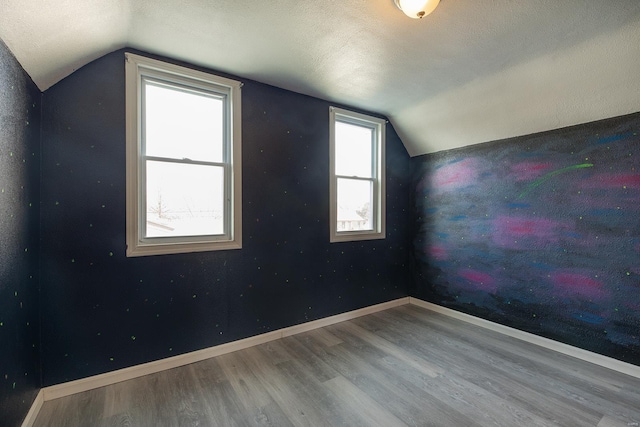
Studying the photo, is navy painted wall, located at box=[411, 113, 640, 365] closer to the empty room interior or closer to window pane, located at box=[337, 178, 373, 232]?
the empty room interior

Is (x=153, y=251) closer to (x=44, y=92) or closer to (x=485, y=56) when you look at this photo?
(x=44, y=92)

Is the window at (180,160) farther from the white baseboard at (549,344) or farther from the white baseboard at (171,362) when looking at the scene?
the white baseboard at (549,344)

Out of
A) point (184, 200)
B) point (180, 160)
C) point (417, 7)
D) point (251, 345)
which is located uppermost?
point (417, 7)

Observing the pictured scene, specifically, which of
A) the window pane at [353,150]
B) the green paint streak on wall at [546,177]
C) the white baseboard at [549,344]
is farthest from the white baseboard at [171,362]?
the green paint streak on wall at [546,177]

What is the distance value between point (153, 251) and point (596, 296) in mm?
3638

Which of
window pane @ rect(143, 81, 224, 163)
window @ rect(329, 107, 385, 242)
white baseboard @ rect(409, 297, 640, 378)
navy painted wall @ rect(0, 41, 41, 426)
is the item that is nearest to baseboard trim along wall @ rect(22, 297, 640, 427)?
white baseboard @ rect(409, 297, 640, 378)

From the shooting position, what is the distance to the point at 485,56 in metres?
2.13

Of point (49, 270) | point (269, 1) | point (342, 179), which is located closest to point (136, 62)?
point (269, 1)

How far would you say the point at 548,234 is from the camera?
8.41 feet

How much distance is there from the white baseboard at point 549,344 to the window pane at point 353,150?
6.44 ft

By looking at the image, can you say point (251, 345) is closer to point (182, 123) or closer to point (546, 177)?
point (182, 123)

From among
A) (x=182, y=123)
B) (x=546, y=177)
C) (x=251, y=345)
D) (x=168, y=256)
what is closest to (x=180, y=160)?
(x=182, y=123)

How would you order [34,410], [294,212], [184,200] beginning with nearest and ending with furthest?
[34,410] < [184,200] < [294,212]

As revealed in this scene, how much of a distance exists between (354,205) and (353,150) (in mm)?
680
